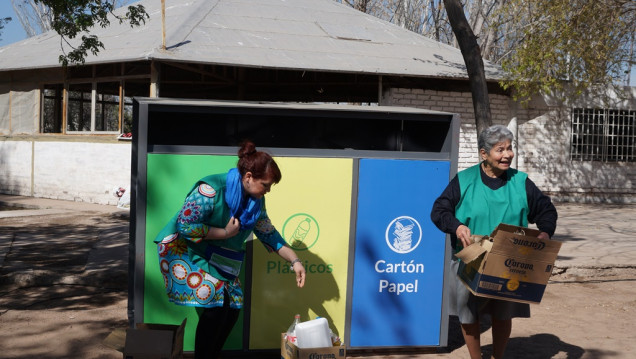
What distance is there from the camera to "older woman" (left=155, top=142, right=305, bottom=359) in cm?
351

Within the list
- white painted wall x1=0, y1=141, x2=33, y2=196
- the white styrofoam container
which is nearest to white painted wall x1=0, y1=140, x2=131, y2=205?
white painted wall x1=0, y1=141, x2=33, y2=196

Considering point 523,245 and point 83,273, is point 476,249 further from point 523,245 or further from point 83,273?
point 83,273

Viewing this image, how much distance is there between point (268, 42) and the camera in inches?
599

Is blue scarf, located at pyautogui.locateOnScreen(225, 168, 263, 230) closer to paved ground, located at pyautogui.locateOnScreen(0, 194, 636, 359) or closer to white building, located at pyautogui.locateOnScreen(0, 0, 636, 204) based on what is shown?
paved ground, located at pyautogui.locateOnScreen(0, 194, 636, 359)

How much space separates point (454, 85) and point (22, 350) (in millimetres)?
12761

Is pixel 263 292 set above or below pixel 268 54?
below

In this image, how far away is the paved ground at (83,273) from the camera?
201 inches

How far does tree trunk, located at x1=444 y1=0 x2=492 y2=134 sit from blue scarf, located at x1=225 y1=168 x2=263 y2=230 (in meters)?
5.00

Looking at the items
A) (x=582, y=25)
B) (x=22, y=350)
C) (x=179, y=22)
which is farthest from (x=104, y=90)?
(x=22, y=350)

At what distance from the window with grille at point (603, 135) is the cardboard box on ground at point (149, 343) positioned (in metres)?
15.5

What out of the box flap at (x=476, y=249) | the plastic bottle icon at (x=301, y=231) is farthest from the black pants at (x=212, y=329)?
the box flap at (x=476, y=249)

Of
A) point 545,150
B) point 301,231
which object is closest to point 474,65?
point 301,231

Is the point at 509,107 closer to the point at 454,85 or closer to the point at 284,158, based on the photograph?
the point at 454,85

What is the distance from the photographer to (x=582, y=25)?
12164 millimetres
